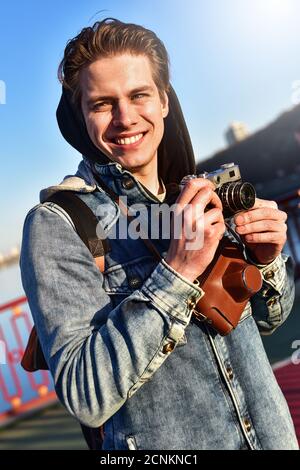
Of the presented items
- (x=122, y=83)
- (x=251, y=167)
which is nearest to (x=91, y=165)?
(x=122, y=83)

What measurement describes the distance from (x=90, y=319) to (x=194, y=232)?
0.27 metres

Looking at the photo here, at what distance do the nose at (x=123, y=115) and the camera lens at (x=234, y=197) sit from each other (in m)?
0.25

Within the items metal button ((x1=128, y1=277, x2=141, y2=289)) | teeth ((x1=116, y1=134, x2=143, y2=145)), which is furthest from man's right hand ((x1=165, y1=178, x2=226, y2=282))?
teeth ((x1=116, y1=134, x2=143, y2=145))

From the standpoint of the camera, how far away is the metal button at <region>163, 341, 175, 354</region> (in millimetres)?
974

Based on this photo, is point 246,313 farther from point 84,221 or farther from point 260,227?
point 84,221

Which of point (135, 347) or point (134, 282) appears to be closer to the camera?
point (135, 347)

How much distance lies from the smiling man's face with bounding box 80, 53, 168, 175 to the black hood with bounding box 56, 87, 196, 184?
8 centimetres

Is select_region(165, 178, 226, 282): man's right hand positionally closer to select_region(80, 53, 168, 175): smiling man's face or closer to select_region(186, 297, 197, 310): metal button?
select_region(186, 297, 197, 310): metal button

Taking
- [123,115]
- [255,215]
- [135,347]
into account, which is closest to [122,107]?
[123,115]

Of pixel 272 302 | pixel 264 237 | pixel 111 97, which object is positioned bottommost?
pixel 272 302

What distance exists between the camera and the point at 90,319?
0.99m

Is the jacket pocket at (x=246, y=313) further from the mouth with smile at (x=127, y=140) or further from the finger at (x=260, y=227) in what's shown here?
the mouth with smile at (x=127, y=140)

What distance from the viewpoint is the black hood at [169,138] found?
4.07 feet

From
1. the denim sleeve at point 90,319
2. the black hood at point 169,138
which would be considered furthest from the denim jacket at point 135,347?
the black hood at point 169,138
